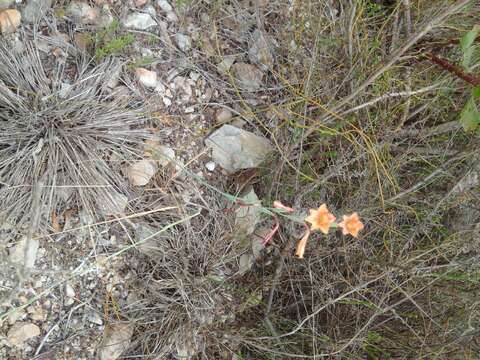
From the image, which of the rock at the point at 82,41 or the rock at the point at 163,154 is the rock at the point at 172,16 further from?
the rock at the point at 163,154

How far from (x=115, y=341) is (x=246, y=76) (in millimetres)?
1100

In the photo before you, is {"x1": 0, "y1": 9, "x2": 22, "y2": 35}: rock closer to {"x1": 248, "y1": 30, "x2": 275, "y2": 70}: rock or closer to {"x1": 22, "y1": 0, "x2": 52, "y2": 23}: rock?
{"x1": 22, "y1": 0, "x2": 52, "y2": 23}: rock

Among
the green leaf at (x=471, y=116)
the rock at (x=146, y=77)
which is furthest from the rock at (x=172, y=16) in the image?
the green leaf at (x=471, y=116)

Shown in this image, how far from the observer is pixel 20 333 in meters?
1.62

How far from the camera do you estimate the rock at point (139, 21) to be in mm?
1842

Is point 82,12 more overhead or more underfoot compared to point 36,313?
more overhead

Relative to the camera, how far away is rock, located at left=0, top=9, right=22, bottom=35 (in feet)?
5.44

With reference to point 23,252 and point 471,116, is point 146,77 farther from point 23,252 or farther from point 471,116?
point 471,116

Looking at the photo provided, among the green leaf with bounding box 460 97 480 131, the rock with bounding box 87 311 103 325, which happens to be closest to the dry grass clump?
the rock with bounding box 87 311 103 325

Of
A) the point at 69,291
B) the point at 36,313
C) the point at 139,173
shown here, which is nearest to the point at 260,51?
the point at 139,173

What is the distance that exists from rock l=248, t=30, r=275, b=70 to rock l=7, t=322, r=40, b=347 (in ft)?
4.16

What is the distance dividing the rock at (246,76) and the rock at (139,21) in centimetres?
37

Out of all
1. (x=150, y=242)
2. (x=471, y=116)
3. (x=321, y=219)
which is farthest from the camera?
(x=150, y=242)

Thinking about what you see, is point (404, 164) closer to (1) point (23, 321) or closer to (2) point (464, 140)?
(2) point (464, 140)
